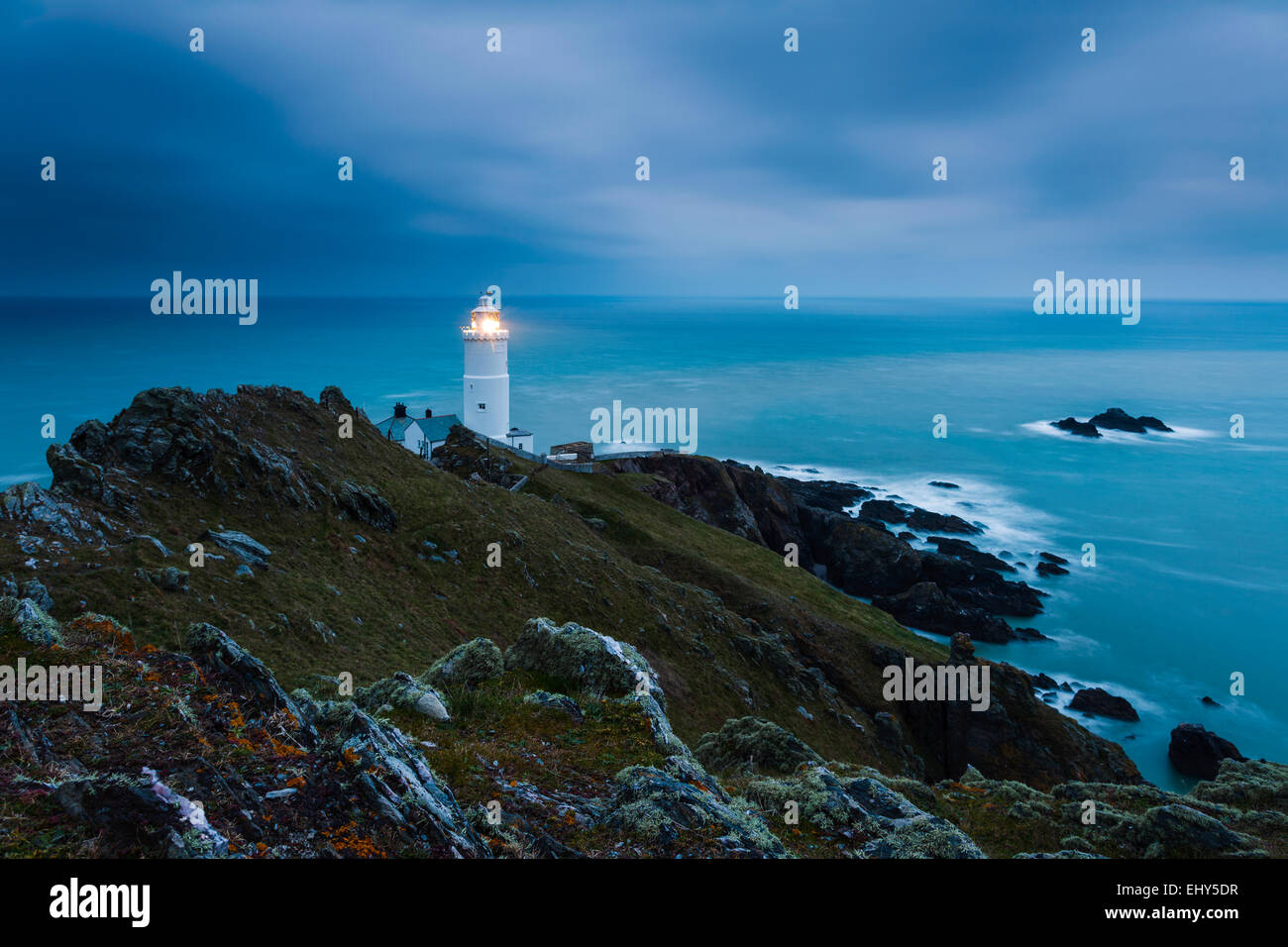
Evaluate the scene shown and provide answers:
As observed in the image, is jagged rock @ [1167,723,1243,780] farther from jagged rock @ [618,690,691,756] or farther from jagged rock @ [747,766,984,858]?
jagged rock @ [618,690,691,756]

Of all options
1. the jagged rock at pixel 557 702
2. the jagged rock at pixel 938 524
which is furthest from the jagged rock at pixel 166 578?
the jagged rock at pixel 938 524

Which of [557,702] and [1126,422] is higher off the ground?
[1126,422]

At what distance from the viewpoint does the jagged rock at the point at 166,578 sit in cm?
2042

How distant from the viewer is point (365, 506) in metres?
32.9

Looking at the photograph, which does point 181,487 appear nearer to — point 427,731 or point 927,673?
point 427,731

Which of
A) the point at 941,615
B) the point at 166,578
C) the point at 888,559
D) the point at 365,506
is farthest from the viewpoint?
the point at 888,559

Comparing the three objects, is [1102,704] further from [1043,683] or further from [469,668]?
[469,668]

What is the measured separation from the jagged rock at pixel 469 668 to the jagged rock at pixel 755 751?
590cm

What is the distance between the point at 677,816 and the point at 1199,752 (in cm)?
5152

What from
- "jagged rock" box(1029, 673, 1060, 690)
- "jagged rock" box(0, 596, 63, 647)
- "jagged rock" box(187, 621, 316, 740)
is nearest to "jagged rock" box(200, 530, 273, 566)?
"jagged rock" box(0, 596, 63, 647)

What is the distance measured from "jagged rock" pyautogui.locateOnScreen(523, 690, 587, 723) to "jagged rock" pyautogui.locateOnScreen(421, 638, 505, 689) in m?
1.89

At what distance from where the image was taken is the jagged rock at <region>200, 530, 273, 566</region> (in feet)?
80.3

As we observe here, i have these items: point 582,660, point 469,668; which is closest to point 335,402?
point 469,668
